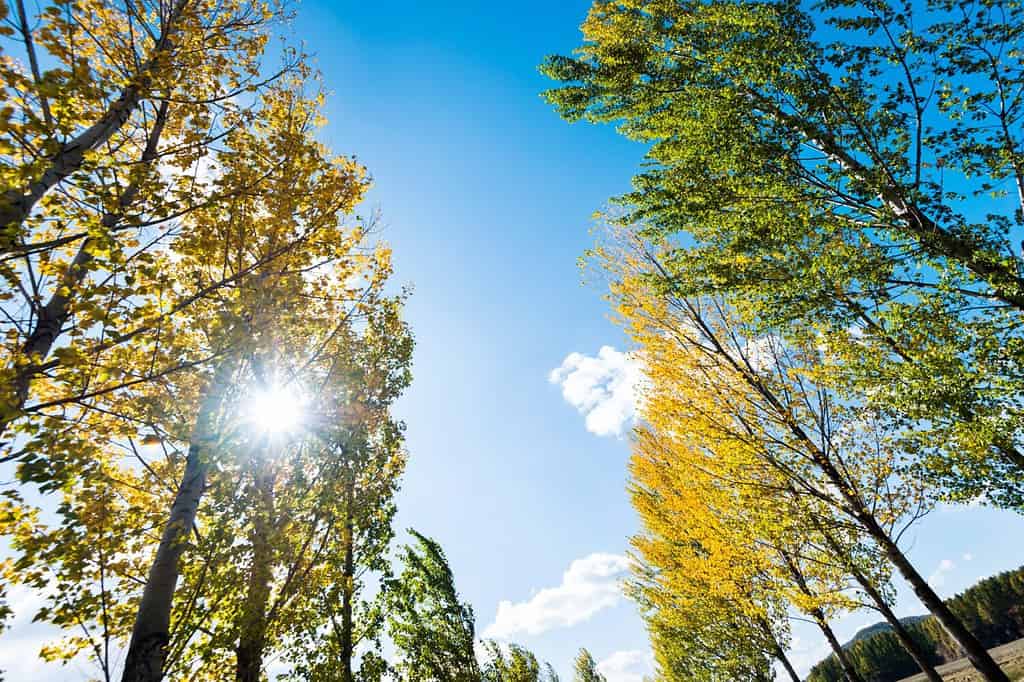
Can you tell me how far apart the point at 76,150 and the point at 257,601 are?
4.38 metres

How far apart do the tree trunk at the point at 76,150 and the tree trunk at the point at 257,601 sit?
10.3ft

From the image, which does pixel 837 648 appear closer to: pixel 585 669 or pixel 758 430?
pixel 758 430

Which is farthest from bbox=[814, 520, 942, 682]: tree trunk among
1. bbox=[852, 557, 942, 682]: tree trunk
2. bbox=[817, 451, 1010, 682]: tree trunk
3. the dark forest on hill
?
the dark forest on hill

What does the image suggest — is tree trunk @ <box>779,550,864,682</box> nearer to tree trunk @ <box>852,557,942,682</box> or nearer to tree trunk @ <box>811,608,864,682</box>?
tree trunk @ <box>811,608,864,682</box>

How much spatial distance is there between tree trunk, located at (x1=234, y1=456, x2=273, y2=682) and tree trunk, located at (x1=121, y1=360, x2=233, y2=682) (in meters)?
0.93

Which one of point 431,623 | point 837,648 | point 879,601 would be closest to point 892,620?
point 879,601

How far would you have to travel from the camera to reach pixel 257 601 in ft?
14.4

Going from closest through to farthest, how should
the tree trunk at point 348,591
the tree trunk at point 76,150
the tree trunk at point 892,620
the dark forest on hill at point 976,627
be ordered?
the tree trunk at point 76,150 < the tree trunk at point 348,591 < the tree trunk at point 892,620 < the dark forest on hill at point 976,627

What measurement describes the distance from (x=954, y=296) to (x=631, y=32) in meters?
7.00

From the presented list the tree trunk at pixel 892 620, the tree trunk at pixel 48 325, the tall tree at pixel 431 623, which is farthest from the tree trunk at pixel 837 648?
the tree trunk at pixel 48 325

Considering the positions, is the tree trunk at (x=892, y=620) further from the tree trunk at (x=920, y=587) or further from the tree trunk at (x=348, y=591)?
the tree trunk at (x=348, y=591)

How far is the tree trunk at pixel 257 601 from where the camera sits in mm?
4367

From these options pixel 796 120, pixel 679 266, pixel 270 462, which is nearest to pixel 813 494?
pixel 679 266

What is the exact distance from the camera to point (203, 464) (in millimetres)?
3732
